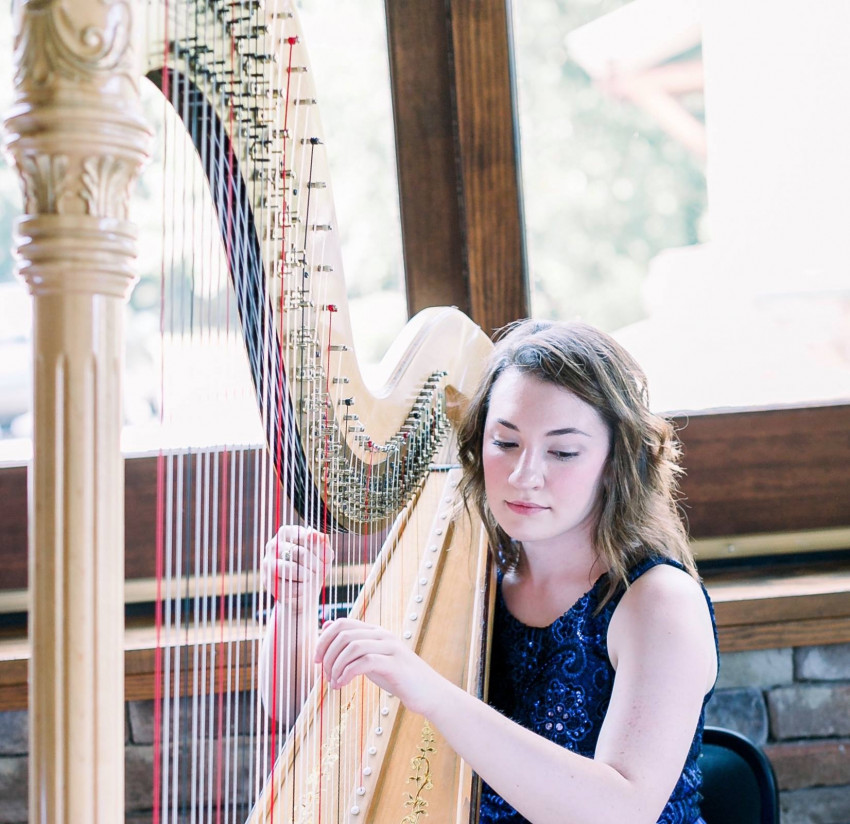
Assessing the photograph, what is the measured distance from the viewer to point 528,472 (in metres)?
1.38

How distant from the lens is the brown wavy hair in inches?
57.3

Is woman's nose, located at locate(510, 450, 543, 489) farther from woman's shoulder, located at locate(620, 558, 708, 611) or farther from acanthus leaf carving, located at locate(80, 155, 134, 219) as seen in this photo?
acanthus leaf carving, located at locate(80, 155, 134, 219)

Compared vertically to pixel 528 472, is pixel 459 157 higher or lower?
higher

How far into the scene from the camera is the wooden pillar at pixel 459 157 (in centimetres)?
220

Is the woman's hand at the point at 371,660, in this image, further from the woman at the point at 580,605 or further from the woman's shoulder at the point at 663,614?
the woman's shoulder at the point at 663,614

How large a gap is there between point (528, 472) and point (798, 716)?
1.30 metres

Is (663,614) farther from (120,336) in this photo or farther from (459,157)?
(459,157)

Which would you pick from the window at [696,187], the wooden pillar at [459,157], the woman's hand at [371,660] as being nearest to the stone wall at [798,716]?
the window at [696,187]

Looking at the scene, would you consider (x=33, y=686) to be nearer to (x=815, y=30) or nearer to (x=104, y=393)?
(x=104, y=393)

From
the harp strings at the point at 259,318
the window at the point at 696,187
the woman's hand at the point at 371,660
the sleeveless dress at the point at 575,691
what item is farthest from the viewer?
the window at the point at 696,187

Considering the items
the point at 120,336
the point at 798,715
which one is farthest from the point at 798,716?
the point at 120,336

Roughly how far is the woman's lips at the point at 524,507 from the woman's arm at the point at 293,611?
10.8 inches

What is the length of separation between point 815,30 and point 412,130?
101 cm

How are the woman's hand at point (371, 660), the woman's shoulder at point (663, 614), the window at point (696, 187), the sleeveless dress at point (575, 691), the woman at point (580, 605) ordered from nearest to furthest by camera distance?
1. the woman's hand at point (371, 660)
2. the woman at point (580, 605)
3. the woman's shoulder at point (663, 614)
4. the sleeveless dress at point (575, 691)
5. the window at point (696, 187)
